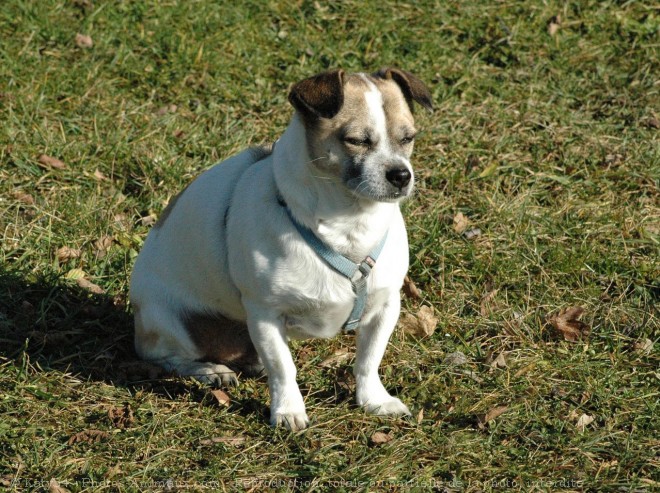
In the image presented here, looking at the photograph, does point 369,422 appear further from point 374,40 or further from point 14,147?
point 374,40

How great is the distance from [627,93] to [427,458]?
14.1 ft

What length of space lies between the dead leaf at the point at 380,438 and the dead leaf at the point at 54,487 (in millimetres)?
1352

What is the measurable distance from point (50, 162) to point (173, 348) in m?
2.10

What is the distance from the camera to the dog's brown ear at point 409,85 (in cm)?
418

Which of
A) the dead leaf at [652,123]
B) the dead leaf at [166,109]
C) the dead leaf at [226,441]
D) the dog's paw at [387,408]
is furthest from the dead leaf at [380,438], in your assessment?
the dead leaf at [652,123]

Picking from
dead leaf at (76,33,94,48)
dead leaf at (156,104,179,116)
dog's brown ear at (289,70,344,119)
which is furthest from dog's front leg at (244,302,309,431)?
dead leaf at (76,33,94,48)

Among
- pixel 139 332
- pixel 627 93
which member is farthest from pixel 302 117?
pixel 627 93

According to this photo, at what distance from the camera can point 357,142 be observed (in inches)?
153

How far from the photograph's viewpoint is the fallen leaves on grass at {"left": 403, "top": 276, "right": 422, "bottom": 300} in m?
5.33

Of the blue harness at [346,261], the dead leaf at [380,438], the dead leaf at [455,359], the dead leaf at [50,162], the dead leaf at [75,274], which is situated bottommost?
the dead leaf at [75,274]

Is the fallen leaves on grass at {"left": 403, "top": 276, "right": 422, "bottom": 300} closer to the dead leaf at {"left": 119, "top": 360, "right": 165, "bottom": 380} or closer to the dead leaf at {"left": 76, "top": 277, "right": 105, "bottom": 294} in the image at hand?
the dead leaf at {"left": 119, "top": 360, "right": 165, "bottom": 380}

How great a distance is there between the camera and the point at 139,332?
4.78m

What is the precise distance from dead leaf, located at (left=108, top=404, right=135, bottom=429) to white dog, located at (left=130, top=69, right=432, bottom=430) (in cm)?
47

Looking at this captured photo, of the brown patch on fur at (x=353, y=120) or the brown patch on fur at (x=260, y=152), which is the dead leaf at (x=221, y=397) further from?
the brown patch on fur at (x=353, y=120)
